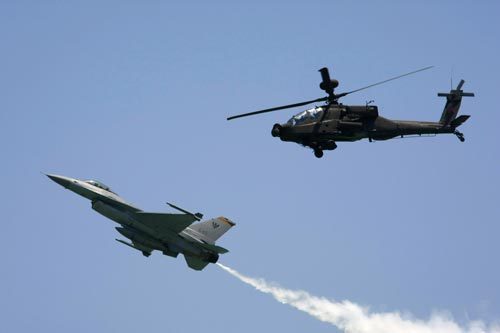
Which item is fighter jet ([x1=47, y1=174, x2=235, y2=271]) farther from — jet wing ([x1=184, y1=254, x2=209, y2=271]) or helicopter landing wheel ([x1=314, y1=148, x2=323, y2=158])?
helicopter landing wheel ([x1=314, y1=148, x2=323, y2=158])

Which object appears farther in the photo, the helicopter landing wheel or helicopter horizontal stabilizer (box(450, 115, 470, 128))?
helicopter horizontal stabilizer (box(450, 115, 470, 128))

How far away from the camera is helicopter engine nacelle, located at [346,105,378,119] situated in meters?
Answer: 54.9

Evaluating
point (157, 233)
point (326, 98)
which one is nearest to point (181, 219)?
point (157, 233)

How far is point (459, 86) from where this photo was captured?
6206 cm

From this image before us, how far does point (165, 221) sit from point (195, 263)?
4.81 metres

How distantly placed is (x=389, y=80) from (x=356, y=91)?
3665 mm

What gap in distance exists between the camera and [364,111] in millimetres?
55062

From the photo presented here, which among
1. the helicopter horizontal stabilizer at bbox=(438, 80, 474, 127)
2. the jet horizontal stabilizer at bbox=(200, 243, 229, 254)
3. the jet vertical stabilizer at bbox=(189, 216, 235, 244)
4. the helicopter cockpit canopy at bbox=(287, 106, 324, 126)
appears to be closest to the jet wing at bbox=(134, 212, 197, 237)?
the jet horizontal stabilizer at bbox=(200, 243, 229, 254)

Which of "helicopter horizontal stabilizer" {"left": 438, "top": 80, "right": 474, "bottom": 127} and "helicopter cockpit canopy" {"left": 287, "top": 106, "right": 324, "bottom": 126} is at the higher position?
"helicopter horizontal stabilizer" {"left": 438, "top": 80, "right": 474, "bottom": 127}

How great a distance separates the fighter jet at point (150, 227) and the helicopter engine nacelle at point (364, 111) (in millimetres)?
13472

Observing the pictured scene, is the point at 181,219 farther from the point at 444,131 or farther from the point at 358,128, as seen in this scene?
the point at 444,131

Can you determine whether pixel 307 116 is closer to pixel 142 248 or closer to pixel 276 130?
pixel 276 130

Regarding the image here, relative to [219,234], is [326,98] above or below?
above

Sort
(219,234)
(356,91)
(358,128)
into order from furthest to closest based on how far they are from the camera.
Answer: (219,234) → (358,128) → (356,91)
